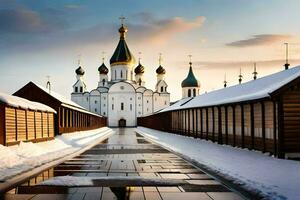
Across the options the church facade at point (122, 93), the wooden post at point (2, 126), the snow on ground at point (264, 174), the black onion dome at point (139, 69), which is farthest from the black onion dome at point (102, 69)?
the snow on ground at point (264, 174)

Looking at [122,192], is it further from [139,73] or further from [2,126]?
[139,73]

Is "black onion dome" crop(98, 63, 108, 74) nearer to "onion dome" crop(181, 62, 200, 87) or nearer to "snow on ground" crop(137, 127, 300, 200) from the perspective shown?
"onion dome" crop(181, 62, 200, 87)

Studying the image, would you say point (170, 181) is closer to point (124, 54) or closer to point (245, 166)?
point (245, 166)

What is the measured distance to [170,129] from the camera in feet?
205

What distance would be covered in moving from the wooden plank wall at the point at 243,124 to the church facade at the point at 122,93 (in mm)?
71554

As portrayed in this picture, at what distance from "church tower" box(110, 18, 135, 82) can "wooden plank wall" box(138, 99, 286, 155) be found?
74894 millimetres

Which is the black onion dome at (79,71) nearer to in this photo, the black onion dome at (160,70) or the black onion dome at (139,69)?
the black onion dome at (139,69)

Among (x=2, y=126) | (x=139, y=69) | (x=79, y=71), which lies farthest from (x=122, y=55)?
(x=2, y=126)

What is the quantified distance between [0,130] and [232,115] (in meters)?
14.7

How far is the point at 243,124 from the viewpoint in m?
25.2

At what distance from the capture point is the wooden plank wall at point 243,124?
20.4 meters

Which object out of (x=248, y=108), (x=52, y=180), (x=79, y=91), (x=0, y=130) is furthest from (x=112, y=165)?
(x=79, y=91)

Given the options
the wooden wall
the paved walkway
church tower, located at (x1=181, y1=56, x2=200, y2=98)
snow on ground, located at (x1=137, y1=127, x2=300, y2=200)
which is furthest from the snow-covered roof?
church tower, located at (x1=181, y1=56, x2=200, y2=98)

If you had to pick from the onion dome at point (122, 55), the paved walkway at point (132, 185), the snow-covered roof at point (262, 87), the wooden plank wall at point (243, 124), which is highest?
the onion dome at point (122, 55)
